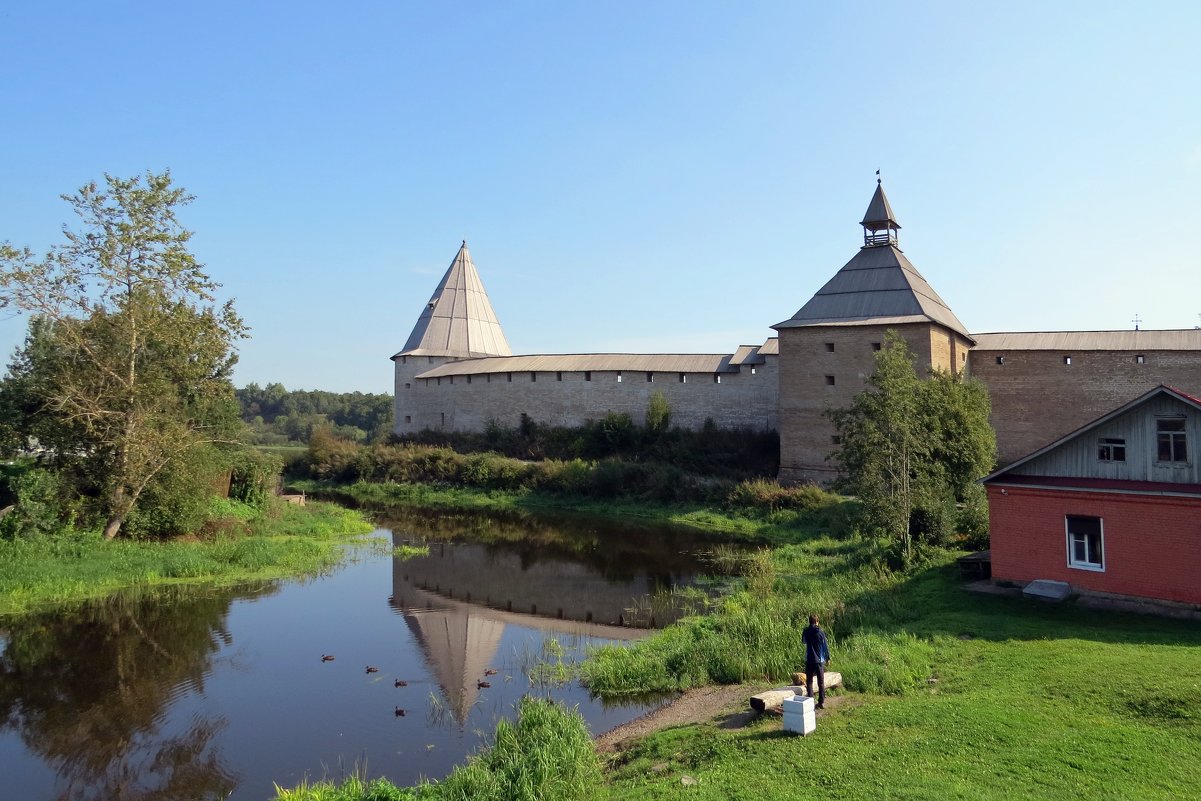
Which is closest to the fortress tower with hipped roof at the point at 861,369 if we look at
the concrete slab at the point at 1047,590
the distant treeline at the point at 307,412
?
the concrete slab at the point at 1047,590

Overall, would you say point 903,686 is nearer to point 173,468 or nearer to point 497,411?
point 173,468

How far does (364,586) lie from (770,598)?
19.3 ft

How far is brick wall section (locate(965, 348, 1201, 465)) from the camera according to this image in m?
17.3

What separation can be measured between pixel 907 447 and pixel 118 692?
9.99 metres

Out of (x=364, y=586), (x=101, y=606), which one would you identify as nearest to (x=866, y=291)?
(x=364, y=586)

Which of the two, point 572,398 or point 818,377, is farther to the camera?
point 572,398

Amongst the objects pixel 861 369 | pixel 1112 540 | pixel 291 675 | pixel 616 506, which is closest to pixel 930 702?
pixel 1112 540

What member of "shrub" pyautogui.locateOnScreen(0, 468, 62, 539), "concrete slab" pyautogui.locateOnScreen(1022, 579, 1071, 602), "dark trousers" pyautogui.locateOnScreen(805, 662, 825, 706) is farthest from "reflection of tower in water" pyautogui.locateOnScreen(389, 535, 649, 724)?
"shrub" pyautogui.locateOnScreen(0, 468, 62, 539)

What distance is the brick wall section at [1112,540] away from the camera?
23.6ft

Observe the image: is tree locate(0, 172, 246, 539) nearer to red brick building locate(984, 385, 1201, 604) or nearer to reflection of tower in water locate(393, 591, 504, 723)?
reflection of tower in water locate(393, 591, 504, 723)

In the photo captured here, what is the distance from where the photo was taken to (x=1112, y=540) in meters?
7.61

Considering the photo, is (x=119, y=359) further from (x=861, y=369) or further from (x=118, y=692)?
(x=861, y=369)

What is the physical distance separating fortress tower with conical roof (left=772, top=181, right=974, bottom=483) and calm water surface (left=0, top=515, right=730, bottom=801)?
24.5 ft

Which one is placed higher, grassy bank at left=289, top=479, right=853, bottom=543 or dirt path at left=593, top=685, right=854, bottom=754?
grassy bank at left=289, top=479, right=853, bottom=543
